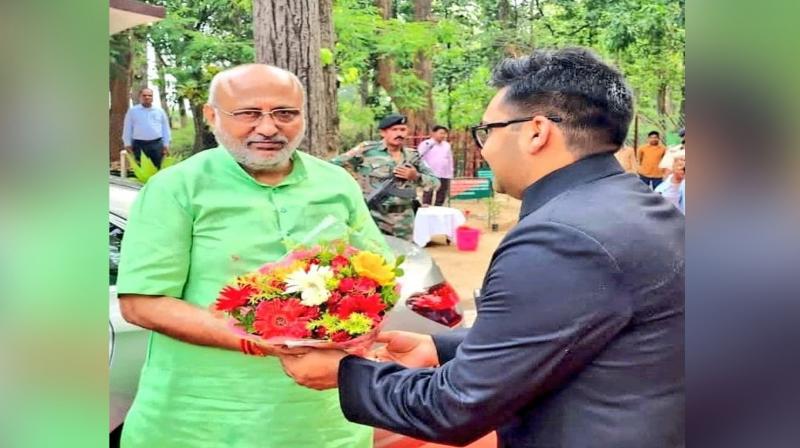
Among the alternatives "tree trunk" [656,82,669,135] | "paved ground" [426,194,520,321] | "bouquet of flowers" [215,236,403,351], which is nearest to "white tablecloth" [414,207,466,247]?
"paved ground" [426,194,520,321]

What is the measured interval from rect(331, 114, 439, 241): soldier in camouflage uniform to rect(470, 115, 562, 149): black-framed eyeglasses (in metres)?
0.26

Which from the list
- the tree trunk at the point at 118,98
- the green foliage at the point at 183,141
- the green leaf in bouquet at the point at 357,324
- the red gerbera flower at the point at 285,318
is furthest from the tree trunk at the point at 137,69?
the green leaf in bouquet at the point at 357,324

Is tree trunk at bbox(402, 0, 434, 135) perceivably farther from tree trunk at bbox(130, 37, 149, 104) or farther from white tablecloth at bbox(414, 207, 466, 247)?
tree trunk at bbox(130, 37, 149, 104)

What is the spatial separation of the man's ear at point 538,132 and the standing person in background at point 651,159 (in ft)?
1.29

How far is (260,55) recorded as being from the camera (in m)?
1.75

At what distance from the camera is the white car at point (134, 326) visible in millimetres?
1677

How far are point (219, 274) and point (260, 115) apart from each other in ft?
1.16

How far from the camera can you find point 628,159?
5.32ft

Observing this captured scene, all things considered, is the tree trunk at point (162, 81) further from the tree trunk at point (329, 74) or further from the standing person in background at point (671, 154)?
the standing person in background at point (671, 154)

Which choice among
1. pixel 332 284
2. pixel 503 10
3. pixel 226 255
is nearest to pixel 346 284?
pixel 332 284

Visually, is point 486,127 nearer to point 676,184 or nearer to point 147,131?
point 676,184
